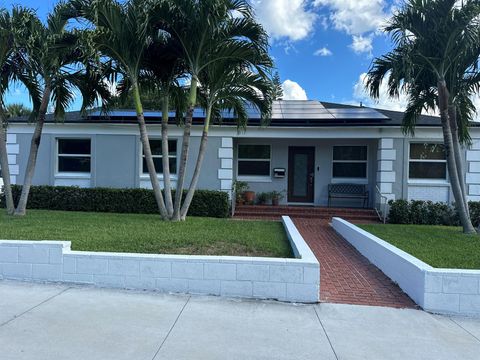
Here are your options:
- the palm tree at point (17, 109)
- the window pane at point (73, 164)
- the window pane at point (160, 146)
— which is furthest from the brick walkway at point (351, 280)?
the palm tree at point (17, 109)

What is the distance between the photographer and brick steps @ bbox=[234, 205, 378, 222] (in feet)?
42.7

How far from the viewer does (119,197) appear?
1276cm

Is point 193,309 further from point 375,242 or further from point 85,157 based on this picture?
point 85,157

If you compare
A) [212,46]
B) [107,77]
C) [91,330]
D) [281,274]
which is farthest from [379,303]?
[107,77]

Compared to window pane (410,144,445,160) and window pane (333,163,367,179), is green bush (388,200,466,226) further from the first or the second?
window pane (333,163,367,179)

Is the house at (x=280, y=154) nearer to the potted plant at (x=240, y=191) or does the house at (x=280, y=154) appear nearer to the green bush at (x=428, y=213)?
the potted plant at (x=240, y=191)

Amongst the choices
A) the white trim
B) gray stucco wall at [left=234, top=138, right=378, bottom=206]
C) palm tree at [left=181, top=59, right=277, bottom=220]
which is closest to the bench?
gray stucco wall at [left=234, top=138, right=378, bottom=206]

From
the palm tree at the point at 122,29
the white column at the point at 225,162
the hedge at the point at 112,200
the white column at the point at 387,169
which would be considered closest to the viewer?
the palm tree at the point at 122,29

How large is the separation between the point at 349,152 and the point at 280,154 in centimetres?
269

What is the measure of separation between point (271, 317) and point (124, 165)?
10741 mm

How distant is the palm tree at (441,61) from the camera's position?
8.28 m

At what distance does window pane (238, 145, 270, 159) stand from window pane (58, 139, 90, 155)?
19.4 feet

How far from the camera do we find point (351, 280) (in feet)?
19.9

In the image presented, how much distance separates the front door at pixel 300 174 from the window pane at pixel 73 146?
7901mm
